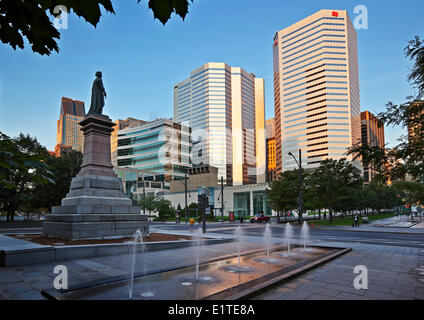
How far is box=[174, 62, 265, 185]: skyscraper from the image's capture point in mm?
158375

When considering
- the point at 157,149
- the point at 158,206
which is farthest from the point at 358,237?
the point at 157,149

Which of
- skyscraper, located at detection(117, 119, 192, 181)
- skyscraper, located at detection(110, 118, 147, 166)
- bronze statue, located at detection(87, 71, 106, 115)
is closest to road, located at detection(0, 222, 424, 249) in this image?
bronze statue, located at detection(87, 71, 106, 115)

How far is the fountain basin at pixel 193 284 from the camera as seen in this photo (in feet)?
18.7

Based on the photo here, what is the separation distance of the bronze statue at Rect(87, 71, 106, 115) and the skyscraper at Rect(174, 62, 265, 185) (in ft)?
438

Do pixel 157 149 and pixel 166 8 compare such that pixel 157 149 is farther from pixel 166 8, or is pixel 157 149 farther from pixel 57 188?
pixel 166 8

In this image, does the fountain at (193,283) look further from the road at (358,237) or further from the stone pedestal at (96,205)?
the road at (358,237)

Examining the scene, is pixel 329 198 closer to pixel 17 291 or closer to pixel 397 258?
pixel 397 258

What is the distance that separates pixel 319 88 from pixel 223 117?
54267 millimetres

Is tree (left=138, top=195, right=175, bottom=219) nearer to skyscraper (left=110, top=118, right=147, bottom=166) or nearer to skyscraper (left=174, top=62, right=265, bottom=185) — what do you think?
skyscraper (left=110, top=118, right=147, bottom=166)

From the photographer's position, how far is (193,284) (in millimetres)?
6770

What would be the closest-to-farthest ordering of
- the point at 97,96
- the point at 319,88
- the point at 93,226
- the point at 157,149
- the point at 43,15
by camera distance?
1. the point at 43,15
2. the point at 93,226
3. the point at 97,96
4. the point at 157,149
5. the point at 319,88

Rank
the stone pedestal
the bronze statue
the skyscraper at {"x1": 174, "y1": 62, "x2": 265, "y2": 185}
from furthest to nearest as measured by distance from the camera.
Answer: the skyscraper at {"x1": 174, "y1": 62, "x2": 265, "y2": 185}
the bronze statue
the stone pedestal
